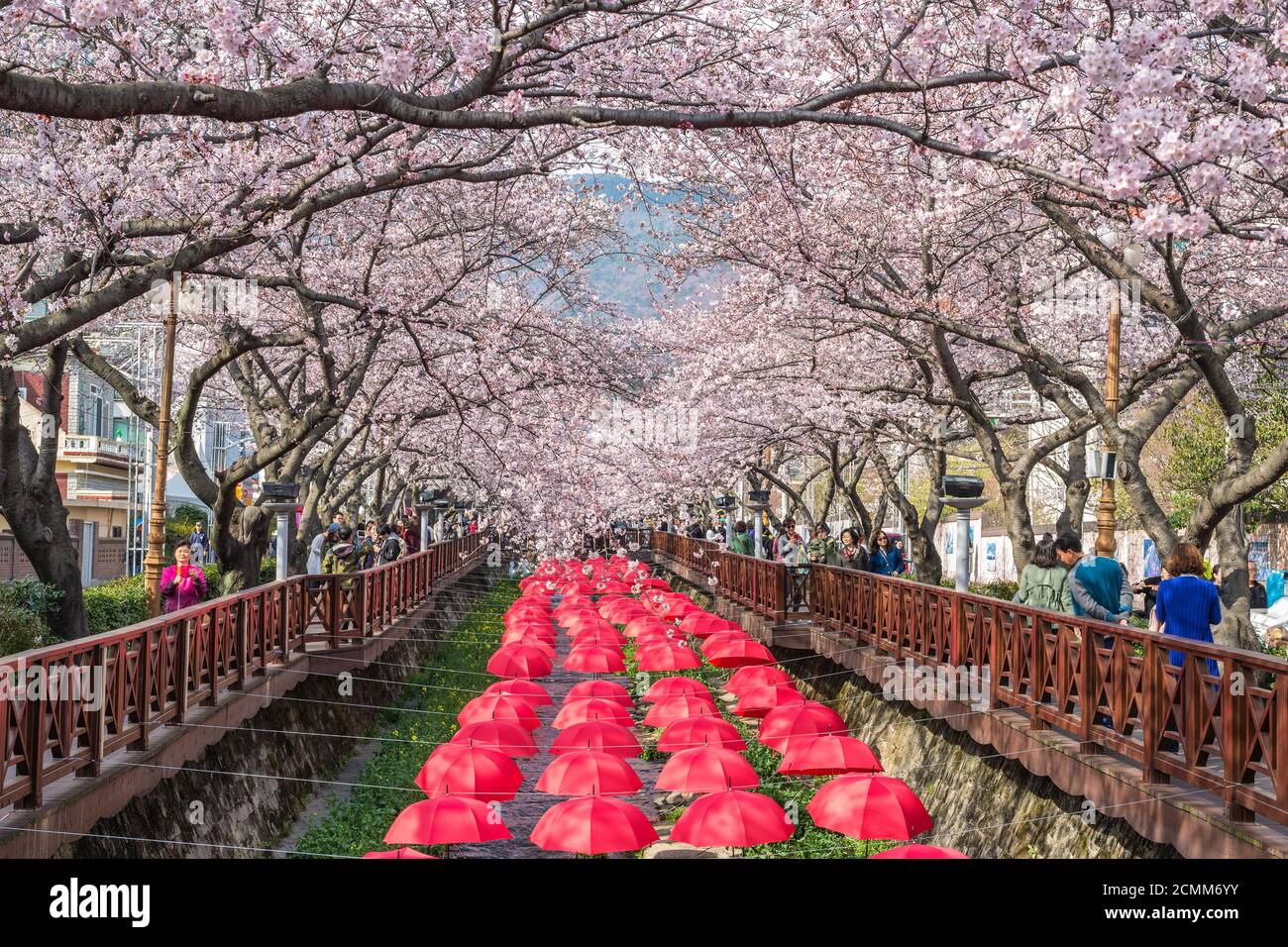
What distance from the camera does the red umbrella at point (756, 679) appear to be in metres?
17.4

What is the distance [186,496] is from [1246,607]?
3642cm

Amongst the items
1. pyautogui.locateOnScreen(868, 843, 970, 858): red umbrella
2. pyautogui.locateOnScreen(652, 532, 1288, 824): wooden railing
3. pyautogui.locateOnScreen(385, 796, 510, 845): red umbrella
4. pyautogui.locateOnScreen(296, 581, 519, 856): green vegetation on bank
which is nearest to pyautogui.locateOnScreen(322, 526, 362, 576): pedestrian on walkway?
pyautogui.locateOnScreen(296, 581, 519, 856): green vegetation on bank

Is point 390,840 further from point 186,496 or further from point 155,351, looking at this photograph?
point 186,496

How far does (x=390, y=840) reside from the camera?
33.1 ft

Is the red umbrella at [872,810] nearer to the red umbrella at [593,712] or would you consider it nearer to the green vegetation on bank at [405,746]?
the red umbrella at [593,712]

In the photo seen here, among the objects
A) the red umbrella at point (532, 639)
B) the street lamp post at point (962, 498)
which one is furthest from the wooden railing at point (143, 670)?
the street lamp post at point (962, 498)

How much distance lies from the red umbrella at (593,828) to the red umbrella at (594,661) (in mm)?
9360

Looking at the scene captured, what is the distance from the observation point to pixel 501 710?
1520cm

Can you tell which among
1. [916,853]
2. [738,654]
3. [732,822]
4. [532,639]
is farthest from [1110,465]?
[532,639]

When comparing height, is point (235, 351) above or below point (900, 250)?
below

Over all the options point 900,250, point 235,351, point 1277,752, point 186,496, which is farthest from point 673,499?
point 1277,752

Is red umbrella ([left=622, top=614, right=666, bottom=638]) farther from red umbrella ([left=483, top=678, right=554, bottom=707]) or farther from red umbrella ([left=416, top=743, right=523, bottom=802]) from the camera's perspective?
red umbrella ([left=416, top=743, right=523, bottom=802])

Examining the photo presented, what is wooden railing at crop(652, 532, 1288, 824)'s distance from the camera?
766 cm
